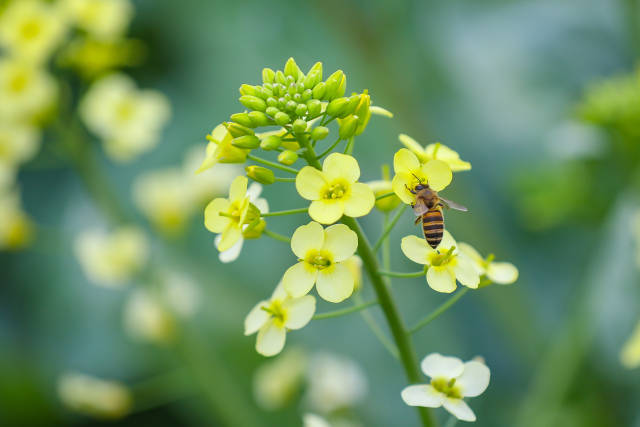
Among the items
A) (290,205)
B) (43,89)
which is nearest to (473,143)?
(290,205)

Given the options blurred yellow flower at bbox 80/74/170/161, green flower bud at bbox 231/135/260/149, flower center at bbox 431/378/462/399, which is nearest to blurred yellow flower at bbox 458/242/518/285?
flower center at bbox 431/378/462/399

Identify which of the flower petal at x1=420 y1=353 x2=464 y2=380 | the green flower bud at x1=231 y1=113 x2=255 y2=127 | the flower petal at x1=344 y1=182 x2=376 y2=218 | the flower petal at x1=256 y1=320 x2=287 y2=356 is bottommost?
the flower petal at x1=256 y1=320 x2=287 y2=356

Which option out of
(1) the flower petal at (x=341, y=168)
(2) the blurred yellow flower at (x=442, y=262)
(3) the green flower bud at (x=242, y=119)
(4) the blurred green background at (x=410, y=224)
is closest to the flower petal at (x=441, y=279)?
Answer: (2) the blurred yellow flower at (x=442, y=262)

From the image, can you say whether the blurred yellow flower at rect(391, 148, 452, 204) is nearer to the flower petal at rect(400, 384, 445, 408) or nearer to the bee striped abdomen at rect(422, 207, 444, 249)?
the bee striped abdomen at rect(422, 207, 444, 249)

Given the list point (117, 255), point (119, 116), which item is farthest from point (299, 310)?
point (119, 116)

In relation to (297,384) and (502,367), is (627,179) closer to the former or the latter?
(502,367)

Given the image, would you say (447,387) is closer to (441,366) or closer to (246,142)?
(441,366)
